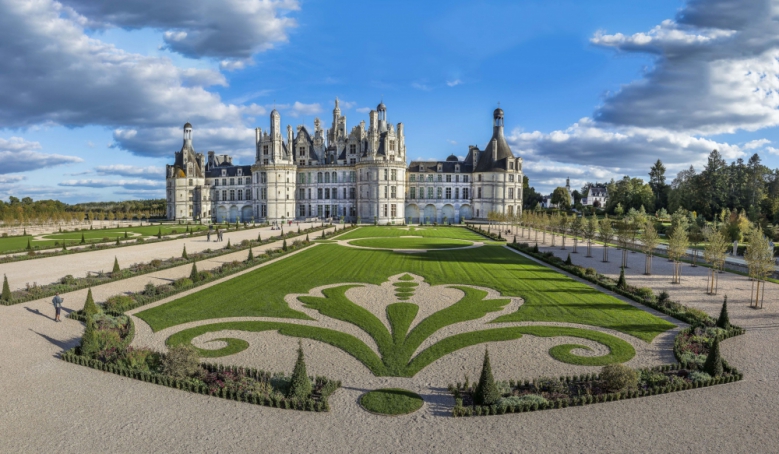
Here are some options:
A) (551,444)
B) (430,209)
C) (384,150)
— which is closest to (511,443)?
(551,444)

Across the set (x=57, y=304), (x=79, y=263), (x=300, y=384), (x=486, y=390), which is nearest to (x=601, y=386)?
(x=486, y=390)

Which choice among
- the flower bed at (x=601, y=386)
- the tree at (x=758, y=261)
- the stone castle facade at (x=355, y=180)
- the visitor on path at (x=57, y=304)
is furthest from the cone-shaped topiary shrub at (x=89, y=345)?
the stone castle facade at (x=355, y=180)

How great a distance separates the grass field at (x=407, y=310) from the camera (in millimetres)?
15703

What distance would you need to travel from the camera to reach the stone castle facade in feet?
288

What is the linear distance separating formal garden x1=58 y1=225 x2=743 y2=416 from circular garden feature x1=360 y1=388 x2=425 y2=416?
0.05m

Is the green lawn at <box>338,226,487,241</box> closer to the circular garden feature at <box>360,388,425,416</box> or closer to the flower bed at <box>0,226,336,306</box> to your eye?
the flower bed at <box>0,226,336,306</box>

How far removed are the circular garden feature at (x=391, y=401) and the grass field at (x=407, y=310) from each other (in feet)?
4.44

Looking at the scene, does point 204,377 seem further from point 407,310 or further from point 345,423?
point 407,310

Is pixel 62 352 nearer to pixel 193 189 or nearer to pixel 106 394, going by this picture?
pixel 106 394

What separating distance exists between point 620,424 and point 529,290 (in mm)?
14647

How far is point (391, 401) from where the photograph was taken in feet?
38.3

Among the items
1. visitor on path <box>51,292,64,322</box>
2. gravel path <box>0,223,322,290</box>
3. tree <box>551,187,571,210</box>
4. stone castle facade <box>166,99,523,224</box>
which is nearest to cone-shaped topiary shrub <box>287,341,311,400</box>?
visitor on path <box>51,292,64,322</box>

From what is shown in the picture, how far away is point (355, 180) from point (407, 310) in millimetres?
74086

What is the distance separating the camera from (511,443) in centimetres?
981
